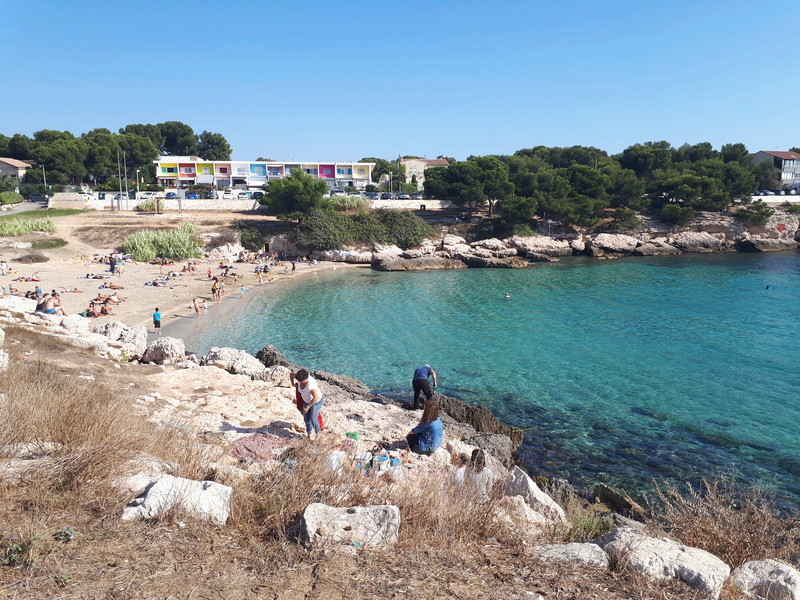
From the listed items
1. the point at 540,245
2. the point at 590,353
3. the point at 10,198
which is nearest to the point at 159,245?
the point at 10,198

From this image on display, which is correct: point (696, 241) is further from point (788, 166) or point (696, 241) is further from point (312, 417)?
point (312, 417)

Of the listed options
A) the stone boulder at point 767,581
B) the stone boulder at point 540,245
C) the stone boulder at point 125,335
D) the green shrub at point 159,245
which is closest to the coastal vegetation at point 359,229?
the stone boulder at point 540,245

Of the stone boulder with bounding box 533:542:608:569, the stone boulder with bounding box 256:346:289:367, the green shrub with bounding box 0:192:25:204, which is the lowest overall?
the stone boulder with bounding box 256:346:289:367

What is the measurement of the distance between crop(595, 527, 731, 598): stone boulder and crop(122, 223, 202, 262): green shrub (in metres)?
40.8

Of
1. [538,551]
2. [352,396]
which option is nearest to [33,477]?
[538,551]

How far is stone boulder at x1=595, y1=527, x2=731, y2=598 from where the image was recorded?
454 centimetres

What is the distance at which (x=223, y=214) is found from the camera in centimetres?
5209

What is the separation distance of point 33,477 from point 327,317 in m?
21.4

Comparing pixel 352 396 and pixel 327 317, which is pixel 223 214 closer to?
pixel 327 317

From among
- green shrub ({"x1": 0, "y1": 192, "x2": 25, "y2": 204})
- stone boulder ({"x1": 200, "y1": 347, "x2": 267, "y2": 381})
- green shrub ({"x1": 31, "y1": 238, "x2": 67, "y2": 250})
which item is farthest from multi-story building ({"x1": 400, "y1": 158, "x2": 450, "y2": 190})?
stone boulder ({"x1": 200, "y1": 347, "x2": 267, "y2": 381})

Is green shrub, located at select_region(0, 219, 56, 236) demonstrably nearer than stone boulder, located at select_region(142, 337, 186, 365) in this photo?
No

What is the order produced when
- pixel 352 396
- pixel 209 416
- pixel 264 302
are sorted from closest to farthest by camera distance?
pixel 209 416, pixel 352 396, pixel 264 302

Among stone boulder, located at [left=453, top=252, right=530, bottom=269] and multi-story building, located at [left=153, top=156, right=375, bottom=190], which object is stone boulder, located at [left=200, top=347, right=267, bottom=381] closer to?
stone boulder, located at [left=453, top=252, right=530, bottom=269]

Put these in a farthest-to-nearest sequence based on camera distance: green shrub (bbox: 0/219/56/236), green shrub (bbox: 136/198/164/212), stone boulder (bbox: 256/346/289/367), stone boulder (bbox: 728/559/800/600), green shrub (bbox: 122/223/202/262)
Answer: green shrub (bbox: 136/198/164/212) < green shrub (bbox: 122/223/202/262) < green shrub (bbox: 0/219/56/236) < stone boulder (bbox: 256/346/289/367) < stone boulder (bbox: 728/559/800/600)
